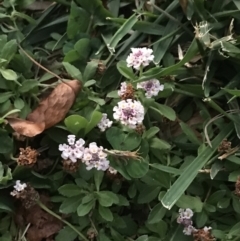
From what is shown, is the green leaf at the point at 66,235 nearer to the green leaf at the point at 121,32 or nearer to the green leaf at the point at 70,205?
the green leaf at the point at 70,205

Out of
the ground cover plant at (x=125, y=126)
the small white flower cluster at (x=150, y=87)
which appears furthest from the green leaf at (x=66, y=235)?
the small white flower cluster at (x=150, y=87)

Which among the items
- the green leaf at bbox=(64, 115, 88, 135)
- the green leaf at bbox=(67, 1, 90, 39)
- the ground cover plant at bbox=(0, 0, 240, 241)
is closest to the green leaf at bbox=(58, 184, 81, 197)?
the ground cover plant at bbox=(0, 0, 240, 241)

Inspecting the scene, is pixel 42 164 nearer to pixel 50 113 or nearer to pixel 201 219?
pixel 50 113

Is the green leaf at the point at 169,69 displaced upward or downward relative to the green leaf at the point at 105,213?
upward

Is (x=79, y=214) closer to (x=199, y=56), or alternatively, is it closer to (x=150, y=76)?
(x=150, y=76)

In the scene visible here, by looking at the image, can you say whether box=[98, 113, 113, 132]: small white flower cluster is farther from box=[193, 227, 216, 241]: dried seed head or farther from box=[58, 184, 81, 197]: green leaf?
box=[193, 227, 216, 241]: dried seed head

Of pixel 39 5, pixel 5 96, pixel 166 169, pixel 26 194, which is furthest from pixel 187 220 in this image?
pixel 39 5

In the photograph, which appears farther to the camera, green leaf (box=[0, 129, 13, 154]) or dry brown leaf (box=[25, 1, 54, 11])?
dry brown leaf (box=[25, 1, 54, 11])

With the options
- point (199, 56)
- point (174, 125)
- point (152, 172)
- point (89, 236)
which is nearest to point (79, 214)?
point (89, 236)
